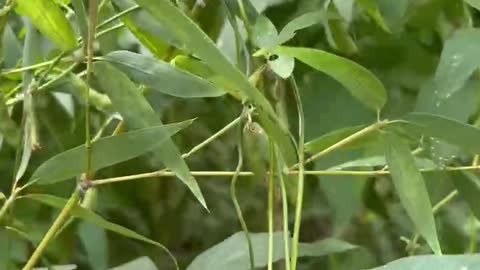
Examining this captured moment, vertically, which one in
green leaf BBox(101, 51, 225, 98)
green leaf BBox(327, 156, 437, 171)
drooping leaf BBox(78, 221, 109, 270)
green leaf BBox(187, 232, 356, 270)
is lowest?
drooping leaf BBox(78, 221, 109, 270)

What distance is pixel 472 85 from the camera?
577 mm

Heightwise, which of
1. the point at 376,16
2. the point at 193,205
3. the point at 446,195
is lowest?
the point at 193,205

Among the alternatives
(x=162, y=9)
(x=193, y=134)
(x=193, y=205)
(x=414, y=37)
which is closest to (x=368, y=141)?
(x=162, y=9)

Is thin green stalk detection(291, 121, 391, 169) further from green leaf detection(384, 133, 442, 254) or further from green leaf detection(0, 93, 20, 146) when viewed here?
green leaf detection(0, 93, 20, 146)

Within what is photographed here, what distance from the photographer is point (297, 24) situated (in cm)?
49

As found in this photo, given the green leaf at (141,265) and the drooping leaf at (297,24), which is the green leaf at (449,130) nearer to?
the drooping leaf at (297,24)

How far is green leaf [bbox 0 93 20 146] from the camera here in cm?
50

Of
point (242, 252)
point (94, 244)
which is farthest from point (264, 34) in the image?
point (94, 244)

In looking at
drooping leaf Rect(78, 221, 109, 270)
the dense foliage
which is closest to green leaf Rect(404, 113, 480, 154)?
the dense foliage

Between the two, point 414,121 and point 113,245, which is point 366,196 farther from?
point 414,121

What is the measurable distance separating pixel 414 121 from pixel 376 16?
15cm

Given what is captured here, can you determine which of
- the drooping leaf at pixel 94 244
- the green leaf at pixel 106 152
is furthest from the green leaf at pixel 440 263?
the drooping leaf at pixel 94 244

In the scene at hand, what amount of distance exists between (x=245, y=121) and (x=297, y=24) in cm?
6

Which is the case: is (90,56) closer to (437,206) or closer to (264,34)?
(264,34)
